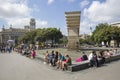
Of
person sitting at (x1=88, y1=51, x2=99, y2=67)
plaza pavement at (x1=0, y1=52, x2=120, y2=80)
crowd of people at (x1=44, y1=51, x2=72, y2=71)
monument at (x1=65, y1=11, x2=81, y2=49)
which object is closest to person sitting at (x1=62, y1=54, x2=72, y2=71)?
crowd of people at (x1=44, y1=51, x2=72, y2=71)

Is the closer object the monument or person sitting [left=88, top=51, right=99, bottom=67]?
person sitting [left=88, top=51, right=99, bottom=67]

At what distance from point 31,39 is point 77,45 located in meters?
92.7

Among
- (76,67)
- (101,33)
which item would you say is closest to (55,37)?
(101,33)

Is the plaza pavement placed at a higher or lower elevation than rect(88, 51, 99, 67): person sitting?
lower

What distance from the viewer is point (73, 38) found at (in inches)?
2024

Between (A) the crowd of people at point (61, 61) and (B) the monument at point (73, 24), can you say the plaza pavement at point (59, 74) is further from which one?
A: (B) the monument at point (73, 24)

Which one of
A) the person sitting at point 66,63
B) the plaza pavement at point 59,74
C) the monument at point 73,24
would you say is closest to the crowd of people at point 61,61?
the person sitting at point 66,63

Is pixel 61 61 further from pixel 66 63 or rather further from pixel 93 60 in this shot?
pixel 93 60

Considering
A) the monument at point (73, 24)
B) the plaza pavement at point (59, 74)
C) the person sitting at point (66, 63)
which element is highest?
the monument at point (73, 24)

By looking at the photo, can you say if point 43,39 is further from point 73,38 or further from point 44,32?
point 73,38

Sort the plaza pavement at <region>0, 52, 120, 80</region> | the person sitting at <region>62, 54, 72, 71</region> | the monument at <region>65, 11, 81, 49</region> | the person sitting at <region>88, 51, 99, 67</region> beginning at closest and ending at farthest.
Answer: the plaza pavement at <region>0, 52, 120, 80</region> → the person sitting at <region>62, 54, 72, 71</region> → the person sitting at <region>88, 51, 99, 67</region> → the monument at <region>65, 11, 81, 49</region>

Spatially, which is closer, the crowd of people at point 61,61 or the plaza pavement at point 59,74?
the plaza pavement at point 59,74

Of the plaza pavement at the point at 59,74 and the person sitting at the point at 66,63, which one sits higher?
the person sitting at the point at 66,63

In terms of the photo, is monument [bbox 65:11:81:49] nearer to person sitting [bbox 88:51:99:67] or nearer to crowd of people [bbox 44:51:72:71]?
crowd of people [bbox 44:51:72:71]
